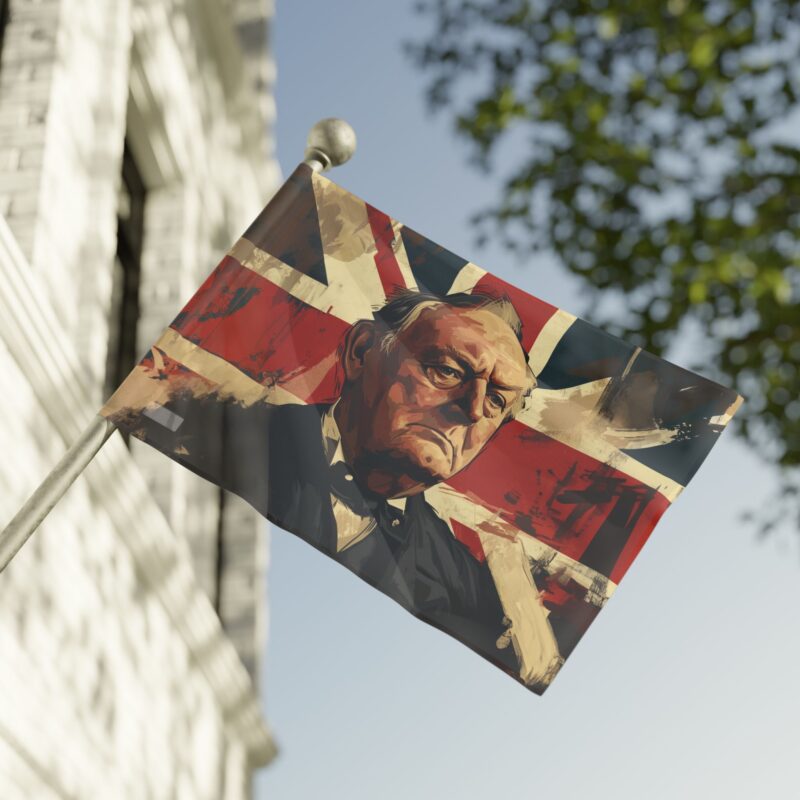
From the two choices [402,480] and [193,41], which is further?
[193,41]

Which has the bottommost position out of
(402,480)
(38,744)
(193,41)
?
(38,744)

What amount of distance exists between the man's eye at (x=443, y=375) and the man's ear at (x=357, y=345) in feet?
0.81

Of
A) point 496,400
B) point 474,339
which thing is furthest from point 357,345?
point 496,400

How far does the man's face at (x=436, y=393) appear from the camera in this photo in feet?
14.7

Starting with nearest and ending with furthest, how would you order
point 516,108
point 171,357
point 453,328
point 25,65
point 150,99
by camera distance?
point 171,357 → point 453,328 → point 25,65 → point 150,99 → point 516,108

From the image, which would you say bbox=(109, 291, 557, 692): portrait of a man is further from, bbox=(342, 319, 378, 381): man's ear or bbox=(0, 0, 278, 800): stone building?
bbox=(0, 0, 278, 800): stone building

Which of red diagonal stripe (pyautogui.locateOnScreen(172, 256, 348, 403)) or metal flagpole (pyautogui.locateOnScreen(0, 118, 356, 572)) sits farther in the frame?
red diagonal stripe (pyautogui.locateOnScreen(172, 256, 348, 403))

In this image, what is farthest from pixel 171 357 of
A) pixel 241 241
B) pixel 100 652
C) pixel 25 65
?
pixel 25 65

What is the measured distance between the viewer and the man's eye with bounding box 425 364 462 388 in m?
4.63

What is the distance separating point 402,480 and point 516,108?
704 cm

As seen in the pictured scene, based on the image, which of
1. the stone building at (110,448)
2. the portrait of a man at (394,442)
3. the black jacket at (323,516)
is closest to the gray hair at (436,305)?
the portrait of a man at (394,442)

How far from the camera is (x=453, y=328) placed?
472 cm

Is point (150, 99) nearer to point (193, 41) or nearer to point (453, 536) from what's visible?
point (193, 41)

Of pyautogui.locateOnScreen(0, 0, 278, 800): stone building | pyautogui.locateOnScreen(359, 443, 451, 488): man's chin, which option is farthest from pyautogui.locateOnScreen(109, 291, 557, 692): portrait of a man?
pyautogui.locateOnScreen(0, 0, 278, 800): stone building
